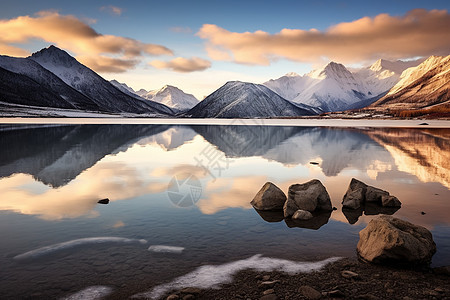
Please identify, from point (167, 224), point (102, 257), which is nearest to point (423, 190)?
point (167, 224)

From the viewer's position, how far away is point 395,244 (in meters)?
11.8

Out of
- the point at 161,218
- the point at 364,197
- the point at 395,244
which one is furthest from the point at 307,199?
the point at 161,218

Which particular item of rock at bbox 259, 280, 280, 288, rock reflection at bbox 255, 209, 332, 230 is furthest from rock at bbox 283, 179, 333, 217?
rock at bbox 259, 280, 280, 288

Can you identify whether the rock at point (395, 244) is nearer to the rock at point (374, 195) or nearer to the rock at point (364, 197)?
the rock at point (364, 197)

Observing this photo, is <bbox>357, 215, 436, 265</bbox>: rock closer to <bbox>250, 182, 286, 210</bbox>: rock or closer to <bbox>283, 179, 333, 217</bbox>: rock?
<bbox>283, 179, 333, 217</bbox>: rock

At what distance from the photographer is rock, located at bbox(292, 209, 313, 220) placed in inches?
685

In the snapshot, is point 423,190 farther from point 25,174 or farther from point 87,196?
point 25,174

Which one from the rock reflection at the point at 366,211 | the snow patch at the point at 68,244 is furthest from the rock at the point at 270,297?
the rock reflection at the point at 366,211

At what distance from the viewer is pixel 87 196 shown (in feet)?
71.5

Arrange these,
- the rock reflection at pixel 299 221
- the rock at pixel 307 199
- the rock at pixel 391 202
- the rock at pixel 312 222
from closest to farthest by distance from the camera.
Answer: the rock at pixel 312 222
the rock reflection at pixel 299 221
the rock at pixel 307 199
the rock at pixel 391 202

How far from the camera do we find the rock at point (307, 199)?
724 inches

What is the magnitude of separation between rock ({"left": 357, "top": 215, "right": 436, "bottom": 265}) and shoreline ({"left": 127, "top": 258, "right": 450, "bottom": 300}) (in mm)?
432

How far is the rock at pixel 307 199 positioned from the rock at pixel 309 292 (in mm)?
7996

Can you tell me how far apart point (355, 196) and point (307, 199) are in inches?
150
